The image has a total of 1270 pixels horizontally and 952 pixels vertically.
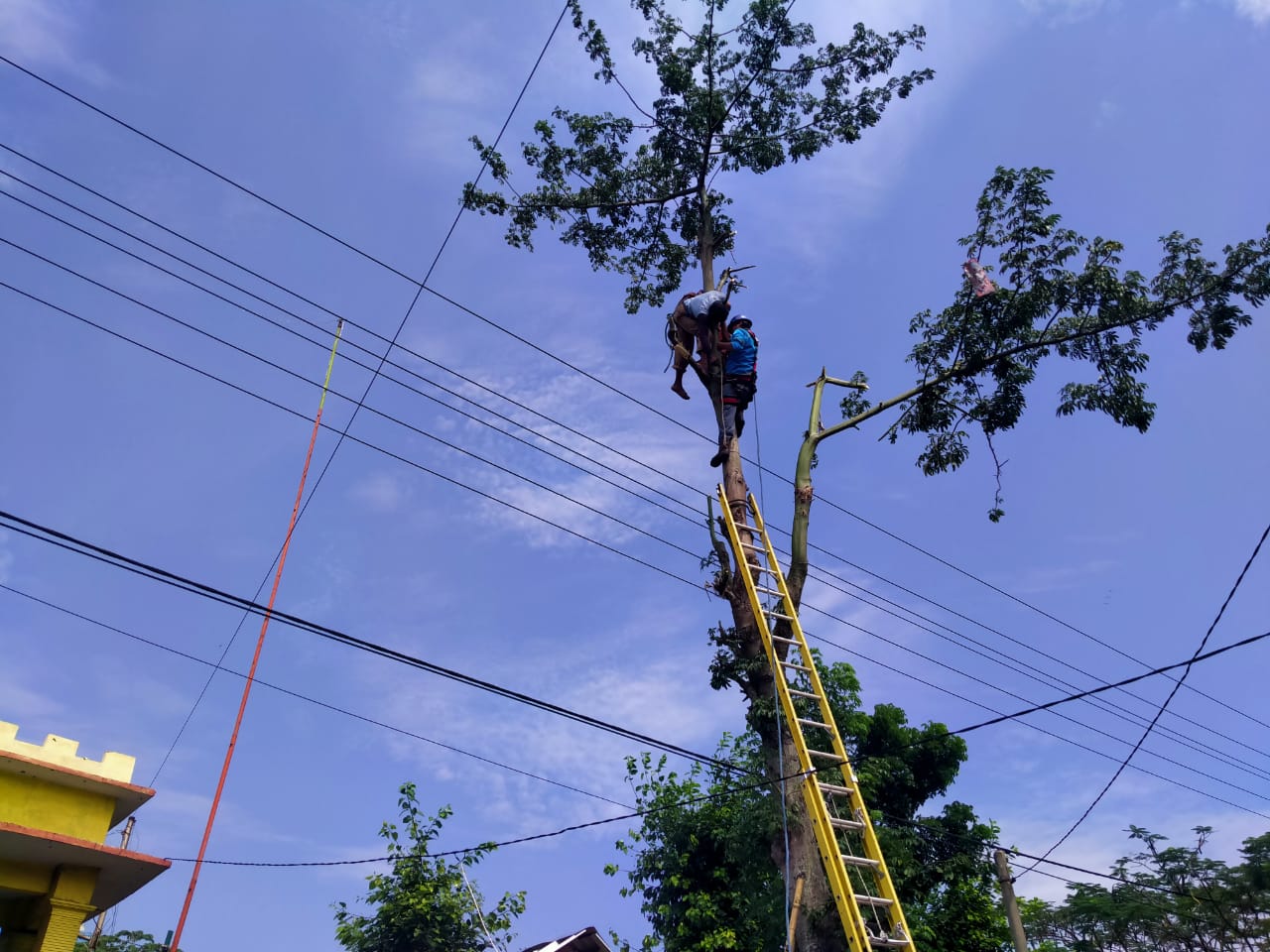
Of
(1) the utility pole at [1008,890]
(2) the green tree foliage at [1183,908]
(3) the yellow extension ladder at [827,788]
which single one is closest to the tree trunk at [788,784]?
(3) the yellow extension ladder at [827,788]

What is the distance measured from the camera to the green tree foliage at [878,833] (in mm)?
18703

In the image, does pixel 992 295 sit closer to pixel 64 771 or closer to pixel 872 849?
pixel 872 849

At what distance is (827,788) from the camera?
8945mm

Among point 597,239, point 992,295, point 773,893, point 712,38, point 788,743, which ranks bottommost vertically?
point 788,743

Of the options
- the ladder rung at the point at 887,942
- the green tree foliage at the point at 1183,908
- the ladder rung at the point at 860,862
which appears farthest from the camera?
the green tree foliage at the point at 1183,908

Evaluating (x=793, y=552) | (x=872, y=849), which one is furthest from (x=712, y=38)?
(x=872, y=849)

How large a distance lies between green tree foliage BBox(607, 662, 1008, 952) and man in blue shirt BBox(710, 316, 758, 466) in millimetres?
8075

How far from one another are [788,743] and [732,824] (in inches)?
441

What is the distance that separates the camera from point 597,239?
1434 cm

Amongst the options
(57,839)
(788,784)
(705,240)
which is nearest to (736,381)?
(705,240)

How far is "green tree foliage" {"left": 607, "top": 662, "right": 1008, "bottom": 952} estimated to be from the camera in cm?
1870

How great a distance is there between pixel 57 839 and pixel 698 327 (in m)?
9.39

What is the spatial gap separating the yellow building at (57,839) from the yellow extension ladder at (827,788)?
7823 mm

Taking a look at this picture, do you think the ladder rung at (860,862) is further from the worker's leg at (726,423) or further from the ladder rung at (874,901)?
the worker's leg at (726,423)
